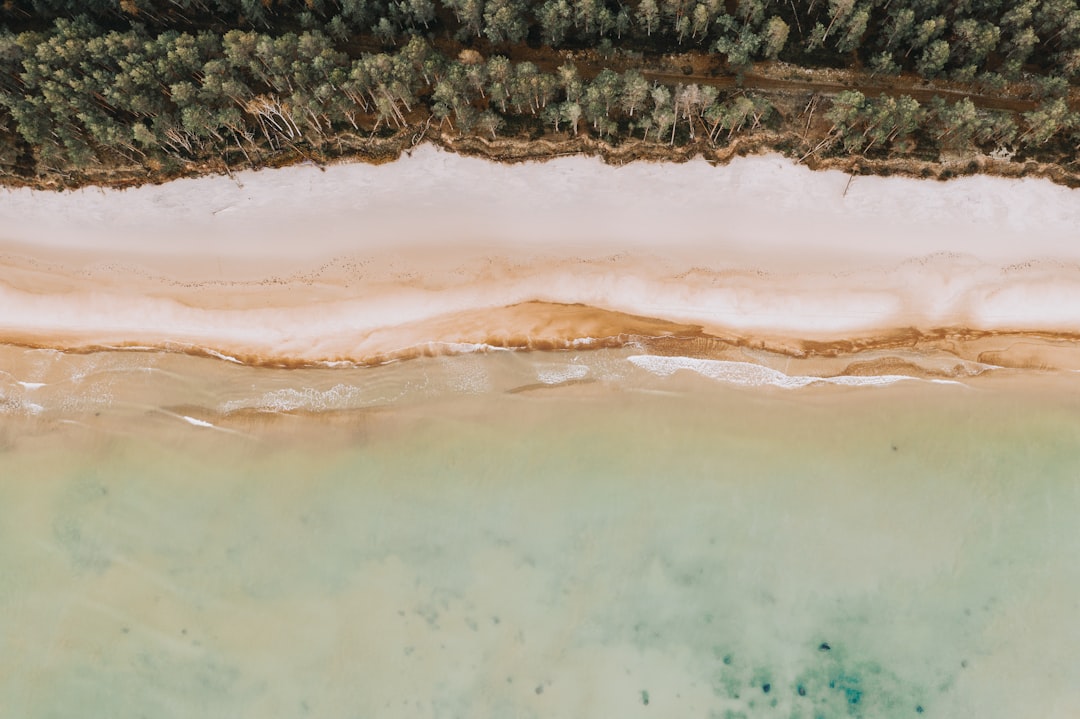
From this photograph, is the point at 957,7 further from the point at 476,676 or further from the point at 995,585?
the point at 476,676

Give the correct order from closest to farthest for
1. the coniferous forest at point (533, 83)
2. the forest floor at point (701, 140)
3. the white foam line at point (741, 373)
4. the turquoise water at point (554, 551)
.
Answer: the coniferous forest at point (533, 83) → the forest floor at point (701, 140) → the turquoise water at point (554, 551) → the white foam line at point (741, 373)

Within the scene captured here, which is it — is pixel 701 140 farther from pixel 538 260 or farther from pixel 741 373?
pixel 741 373

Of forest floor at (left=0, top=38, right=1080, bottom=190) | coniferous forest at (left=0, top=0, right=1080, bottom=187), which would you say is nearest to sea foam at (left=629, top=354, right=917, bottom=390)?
forest floor at (left=0, top=38, right=1080, bottom=190)

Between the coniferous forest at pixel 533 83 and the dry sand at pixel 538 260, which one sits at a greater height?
the coniferous forest at pixel 533 83

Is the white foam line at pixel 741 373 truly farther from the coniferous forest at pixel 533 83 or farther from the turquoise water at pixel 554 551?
the coniferous forest at pixel 533 83

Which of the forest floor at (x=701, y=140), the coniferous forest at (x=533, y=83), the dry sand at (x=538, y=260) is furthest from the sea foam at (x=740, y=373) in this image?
the coniferous forest at (x=533, y=83)

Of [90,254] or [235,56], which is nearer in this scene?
[235,56]

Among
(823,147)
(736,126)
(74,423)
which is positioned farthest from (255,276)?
(823,147)
